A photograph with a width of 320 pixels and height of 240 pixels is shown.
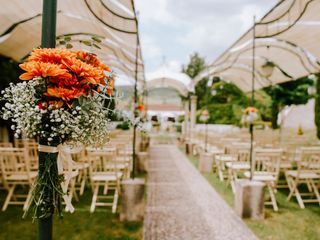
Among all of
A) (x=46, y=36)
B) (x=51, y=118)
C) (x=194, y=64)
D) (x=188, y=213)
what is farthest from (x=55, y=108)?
(x=194, y=64)

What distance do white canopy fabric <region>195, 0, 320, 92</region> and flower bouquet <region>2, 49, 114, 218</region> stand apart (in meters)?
3.63

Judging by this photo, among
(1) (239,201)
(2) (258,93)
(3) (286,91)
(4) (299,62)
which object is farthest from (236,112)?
(1) (239,201)

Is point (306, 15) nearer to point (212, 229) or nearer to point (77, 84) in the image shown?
point (212, 229)

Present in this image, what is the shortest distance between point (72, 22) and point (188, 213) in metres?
3.83

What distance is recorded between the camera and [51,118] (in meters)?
1.86

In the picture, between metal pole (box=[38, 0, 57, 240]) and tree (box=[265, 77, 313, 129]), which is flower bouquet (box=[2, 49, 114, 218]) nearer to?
metal pole (box=[38, 0, 57, 240])

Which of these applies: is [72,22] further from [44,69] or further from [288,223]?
[288,223]

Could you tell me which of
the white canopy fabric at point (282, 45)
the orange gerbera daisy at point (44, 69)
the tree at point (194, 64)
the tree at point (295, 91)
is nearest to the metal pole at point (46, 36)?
the orange gerbera daisy at point (44, 69)

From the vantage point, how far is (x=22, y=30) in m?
5.49

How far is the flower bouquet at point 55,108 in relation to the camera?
1.80m

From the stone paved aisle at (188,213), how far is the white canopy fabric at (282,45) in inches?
130

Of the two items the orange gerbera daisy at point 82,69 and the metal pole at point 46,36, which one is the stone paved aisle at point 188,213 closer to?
the metal pole at point 46,36

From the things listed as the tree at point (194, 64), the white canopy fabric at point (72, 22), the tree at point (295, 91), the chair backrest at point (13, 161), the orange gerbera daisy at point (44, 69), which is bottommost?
the chair backrest at point (13, 161)

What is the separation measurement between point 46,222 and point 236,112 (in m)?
27.7
